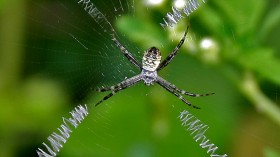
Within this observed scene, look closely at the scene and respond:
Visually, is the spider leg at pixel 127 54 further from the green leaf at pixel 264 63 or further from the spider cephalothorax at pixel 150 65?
the green leaf at pixel 264 63

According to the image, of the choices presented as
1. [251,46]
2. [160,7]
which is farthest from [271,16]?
[160,7]

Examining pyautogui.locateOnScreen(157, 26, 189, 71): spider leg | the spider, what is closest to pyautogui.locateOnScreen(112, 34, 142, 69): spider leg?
the spider

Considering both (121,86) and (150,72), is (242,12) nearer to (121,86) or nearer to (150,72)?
(150,72)

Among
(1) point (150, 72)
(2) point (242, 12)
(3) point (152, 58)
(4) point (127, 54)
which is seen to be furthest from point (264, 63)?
(4) point (127, 54)

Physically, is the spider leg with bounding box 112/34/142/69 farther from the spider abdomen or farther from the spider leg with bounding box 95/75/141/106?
the spider leg with bounding box 95/75/141/106

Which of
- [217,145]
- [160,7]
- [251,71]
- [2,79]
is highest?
[2,79]

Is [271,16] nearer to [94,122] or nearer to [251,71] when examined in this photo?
[251,71]

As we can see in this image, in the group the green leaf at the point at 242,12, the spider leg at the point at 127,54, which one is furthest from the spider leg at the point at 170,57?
the green leaf at the point at 242,12
